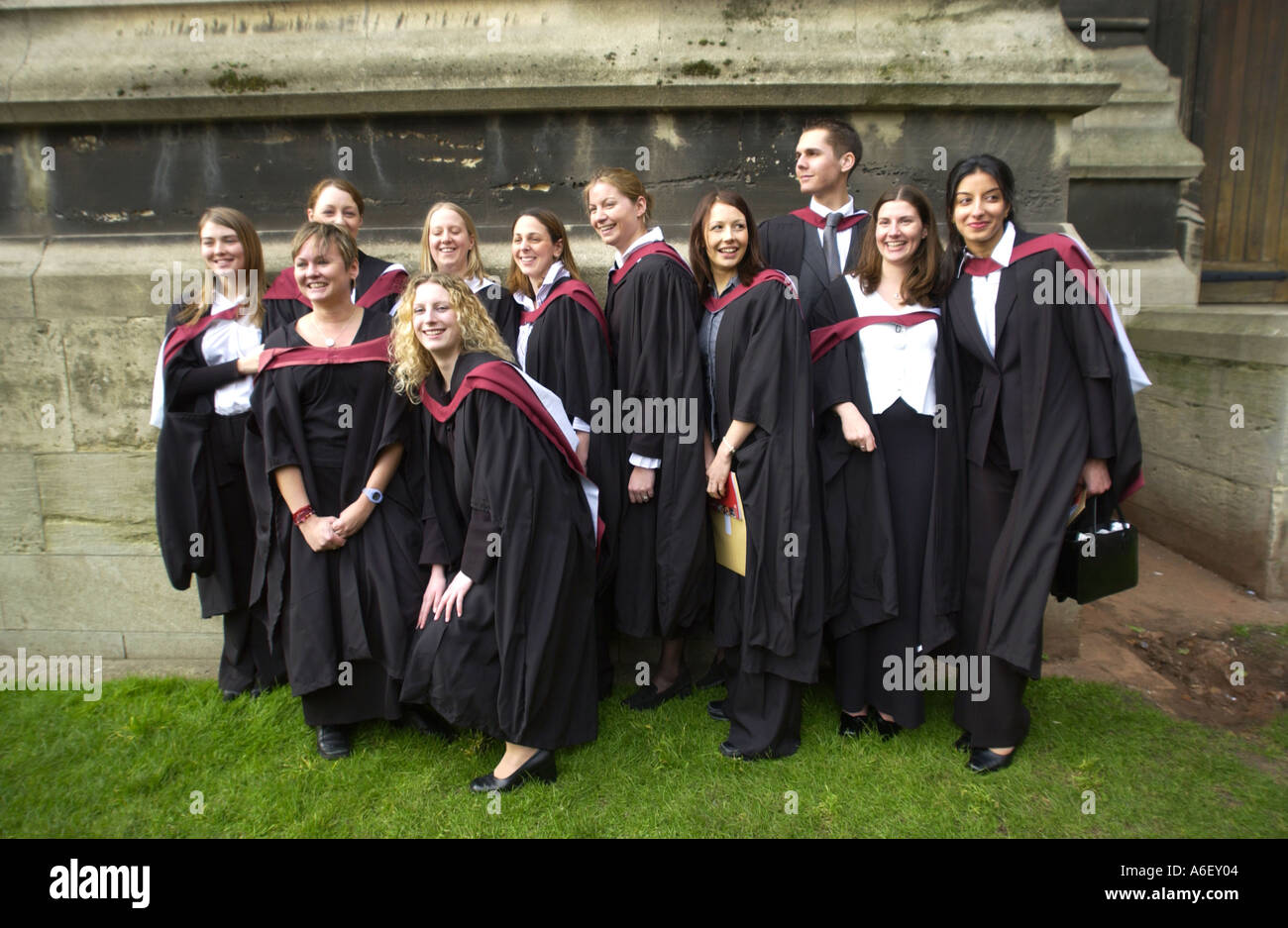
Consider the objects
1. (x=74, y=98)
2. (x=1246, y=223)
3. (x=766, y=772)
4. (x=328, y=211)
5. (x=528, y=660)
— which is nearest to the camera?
(x=528, y=660)

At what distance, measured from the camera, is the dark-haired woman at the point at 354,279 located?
11.9 feet

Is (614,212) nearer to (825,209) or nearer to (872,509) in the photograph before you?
(825,209)

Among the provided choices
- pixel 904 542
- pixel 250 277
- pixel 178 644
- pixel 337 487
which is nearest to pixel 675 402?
pixel 904 542

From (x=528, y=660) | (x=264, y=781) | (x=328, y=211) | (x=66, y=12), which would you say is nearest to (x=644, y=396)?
(x=528, y=660)

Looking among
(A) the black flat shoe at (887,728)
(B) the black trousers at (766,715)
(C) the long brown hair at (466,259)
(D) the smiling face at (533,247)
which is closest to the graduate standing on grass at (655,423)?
(D) the smiling face at (533,247)

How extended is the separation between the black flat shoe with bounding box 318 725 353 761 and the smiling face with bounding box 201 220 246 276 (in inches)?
80.0

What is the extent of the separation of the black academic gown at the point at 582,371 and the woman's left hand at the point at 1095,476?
1.83 meters

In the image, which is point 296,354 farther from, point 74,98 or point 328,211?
point 74,98

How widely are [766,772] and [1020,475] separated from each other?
Answer: 152 centimetres

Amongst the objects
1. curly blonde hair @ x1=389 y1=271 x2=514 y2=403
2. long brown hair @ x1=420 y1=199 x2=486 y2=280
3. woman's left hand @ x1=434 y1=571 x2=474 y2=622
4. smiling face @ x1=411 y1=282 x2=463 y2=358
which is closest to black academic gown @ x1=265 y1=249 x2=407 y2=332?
long brown hair @ x1=420 y1=199 x2=486 y2=280

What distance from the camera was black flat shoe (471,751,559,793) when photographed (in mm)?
3111

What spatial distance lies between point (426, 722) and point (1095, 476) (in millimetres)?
2901

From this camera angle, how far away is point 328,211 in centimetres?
372

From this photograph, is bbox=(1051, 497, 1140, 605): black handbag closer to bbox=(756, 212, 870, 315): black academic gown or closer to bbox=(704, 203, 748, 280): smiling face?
bbox=(756, 212, 870, 315): black academic gown
